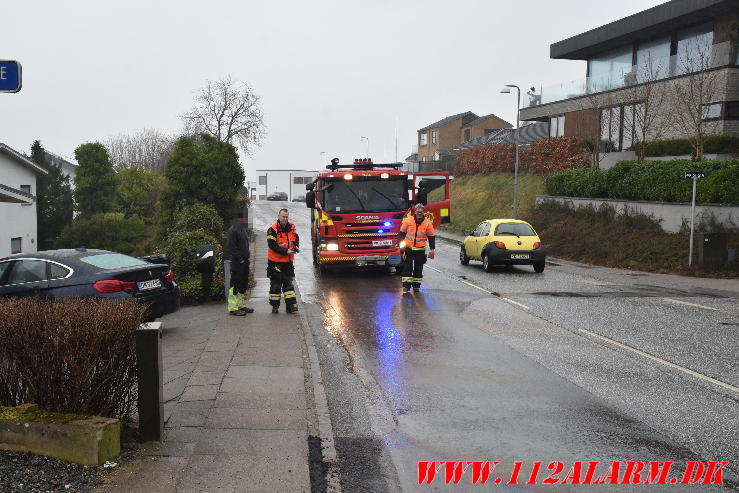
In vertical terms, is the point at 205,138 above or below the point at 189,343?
above

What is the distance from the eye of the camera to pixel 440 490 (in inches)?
181

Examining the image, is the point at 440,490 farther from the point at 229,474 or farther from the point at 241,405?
the point at 241,405

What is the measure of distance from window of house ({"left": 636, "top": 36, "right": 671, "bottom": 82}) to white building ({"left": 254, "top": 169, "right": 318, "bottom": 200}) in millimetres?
93839

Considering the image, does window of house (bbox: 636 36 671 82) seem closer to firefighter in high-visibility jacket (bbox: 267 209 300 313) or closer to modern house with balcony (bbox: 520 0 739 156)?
modern house with balcony (bbox: 520 0 739 156)

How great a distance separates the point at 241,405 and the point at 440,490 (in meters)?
2.26

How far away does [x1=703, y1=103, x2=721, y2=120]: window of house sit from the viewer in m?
26.2

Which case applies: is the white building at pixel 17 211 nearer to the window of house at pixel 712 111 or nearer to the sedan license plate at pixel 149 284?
the sedan license plate at pixel 149 284

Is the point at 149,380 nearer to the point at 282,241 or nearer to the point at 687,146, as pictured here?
the point at 282,241

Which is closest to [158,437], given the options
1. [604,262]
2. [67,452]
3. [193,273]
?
[67,452]

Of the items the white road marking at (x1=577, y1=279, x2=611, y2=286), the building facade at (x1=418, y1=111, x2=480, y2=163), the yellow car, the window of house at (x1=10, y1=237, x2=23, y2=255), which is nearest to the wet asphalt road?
the white road marking at (x1=577, y1=279, x2=611, y2=286)

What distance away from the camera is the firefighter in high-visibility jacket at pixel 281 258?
37.1 ft

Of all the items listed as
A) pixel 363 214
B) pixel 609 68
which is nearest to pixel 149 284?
pixel 363 214

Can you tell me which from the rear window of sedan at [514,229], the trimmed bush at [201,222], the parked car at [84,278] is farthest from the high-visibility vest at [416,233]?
the trimmed bush at [201,222]

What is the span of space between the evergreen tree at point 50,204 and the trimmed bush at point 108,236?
232 cm
